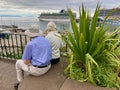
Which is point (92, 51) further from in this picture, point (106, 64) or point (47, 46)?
point (47, 46)

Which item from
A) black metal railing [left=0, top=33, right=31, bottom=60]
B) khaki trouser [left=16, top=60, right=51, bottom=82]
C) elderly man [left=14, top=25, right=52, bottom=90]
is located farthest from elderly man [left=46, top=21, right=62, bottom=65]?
black metal railing [left=0, top=33, right=31, bottom=60]

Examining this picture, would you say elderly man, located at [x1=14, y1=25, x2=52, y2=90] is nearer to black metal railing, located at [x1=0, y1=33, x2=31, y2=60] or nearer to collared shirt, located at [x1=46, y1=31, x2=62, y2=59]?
collared shirt, located at [x1=46, y1=31, x2=62, y2=59]

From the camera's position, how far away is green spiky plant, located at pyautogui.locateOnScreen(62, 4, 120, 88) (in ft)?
8.26

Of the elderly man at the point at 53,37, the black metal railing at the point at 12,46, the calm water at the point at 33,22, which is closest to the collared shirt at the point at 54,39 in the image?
the elderly man at the point at 53,37

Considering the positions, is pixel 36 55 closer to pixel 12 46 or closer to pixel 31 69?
pixel 31 69

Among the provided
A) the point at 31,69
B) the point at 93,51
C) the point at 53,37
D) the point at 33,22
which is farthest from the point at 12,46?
the point at 93,51

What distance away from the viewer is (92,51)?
268 cm

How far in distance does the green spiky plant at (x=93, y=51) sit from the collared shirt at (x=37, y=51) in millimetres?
433

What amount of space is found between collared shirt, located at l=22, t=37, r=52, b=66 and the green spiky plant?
1.42 feet

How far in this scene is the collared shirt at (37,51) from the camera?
2.53 meters

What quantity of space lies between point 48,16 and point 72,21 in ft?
129

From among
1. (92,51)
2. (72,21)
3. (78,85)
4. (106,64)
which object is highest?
(72,21)

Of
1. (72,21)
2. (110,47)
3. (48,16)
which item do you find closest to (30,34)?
(72,21)

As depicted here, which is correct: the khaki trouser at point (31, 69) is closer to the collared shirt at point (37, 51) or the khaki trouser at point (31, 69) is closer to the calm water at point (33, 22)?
the collared shirt at point (37, 51)
